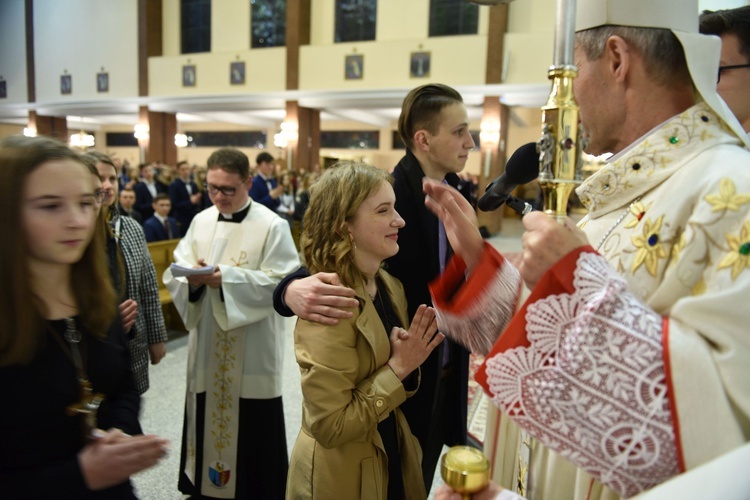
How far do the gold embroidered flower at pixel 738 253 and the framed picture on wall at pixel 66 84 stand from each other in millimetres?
19346

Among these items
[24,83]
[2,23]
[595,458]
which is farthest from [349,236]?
[2,23]

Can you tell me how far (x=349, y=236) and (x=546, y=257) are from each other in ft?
2.80

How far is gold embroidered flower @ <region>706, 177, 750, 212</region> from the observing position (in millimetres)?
774

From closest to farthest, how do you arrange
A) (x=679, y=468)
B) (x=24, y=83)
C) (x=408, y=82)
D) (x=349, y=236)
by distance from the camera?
1. (x=679, y=468)
2. (x=349, y=236)
3. (x=408, y=82)
4. (x=24, y=83)

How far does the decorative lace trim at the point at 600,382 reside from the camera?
2.37ft

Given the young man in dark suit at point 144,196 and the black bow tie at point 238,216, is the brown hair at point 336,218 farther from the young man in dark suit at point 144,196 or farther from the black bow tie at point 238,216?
the young man in dark suit at point 144,196

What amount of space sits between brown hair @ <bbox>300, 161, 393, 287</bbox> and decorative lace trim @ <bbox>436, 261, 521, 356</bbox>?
430 millimetres

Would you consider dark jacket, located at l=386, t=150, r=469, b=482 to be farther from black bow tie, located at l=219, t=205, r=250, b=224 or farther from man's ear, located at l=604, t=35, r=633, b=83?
man's ear, located at l=604, t=35, r=633, b=83

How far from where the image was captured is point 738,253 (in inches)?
29.0

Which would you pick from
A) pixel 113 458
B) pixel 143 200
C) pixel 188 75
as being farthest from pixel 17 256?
pixel 188 75

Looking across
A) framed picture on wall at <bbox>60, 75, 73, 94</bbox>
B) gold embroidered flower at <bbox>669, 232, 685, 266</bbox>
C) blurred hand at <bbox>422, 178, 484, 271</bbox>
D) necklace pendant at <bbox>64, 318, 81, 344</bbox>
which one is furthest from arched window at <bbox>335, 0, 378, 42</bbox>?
gold embroidered flower at <bbox>669, 232, 685, 266</bbox>

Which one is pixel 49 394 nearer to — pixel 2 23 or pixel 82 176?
pixel 82 176

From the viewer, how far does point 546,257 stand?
818 mm

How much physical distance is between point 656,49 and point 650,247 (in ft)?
1.17
